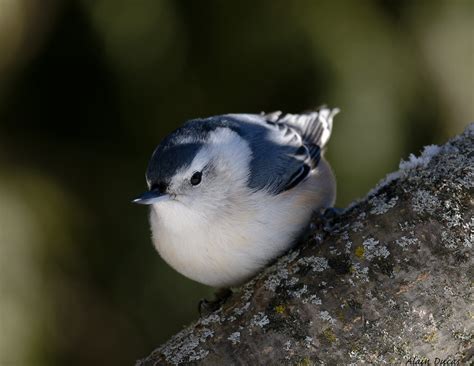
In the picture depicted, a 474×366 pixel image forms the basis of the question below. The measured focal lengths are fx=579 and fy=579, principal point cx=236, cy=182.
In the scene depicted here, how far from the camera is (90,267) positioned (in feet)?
9.41

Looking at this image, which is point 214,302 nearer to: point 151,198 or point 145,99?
point 151,198

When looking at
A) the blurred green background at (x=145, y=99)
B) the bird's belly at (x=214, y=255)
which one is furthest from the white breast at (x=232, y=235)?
the blurred green background at (x=145, y=99)

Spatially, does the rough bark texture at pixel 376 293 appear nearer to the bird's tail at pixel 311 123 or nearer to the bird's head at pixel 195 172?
the bird's head at pixel 195 172

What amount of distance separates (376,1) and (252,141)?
128cm

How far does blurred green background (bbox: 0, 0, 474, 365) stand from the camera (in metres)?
2.82

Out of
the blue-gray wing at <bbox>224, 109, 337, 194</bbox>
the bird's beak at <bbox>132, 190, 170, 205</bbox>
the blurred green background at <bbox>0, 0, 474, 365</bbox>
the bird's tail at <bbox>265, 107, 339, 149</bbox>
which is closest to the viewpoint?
the bird's beak at <bbox>132, 190, 170, 205</bbox>

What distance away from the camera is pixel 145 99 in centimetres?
287

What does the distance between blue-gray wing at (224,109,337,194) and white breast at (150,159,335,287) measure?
0.24 feet

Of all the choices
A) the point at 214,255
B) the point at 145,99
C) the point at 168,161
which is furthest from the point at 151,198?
the point at 145,99

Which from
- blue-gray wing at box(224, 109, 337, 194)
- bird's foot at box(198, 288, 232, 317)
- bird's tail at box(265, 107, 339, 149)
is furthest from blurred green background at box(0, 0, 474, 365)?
bird's foot at box(198, 288, 232, 317)

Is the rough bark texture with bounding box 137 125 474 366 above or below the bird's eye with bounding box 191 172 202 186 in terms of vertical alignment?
below

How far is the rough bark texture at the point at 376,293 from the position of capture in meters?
1.33

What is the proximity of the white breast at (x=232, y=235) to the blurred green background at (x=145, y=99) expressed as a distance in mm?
1047

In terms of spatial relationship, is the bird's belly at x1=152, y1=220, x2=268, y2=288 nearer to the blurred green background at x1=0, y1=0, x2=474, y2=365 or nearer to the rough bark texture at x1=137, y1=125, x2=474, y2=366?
the rough bark texture at x1=137, y1=125, x2=474, y2=366
